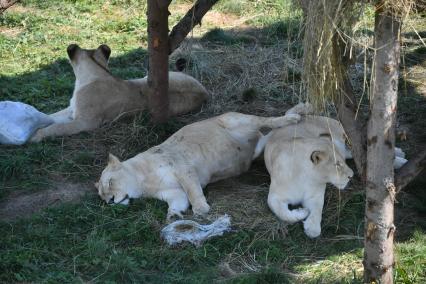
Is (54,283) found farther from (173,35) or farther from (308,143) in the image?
(173,35)

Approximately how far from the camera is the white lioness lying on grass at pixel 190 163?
6.58 meters

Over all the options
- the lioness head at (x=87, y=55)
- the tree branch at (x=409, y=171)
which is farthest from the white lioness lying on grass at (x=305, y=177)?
the lioness head at (x=87, y=55)

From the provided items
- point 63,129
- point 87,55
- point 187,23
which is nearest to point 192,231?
point 63,129

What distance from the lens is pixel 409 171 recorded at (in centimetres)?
518

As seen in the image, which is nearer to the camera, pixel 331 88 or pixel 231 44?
pixel 331 88

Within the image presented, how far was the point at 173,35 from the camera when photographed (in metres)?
7.76

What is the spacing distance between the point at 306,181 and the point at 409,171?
110cm

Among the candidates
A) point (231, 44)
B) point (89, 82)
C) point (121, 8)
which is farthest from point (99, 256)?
point (121, 8)

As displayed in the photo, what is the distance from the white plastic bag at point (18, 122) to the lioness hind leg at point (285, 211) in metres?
2.87

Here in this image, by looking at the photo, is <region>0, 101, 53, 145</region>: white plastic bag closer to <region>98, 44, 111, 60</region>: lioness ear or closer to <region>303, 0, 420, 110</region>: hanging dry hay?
<region>98, 44, 111, 60</region>: lioness ear

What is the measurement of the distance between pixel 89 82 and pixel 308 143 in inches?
121

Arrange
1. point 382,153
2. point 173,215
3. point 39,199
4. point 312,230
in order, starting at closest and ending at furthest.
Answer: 1. point 382,153
2. point 312,230
3. point 173,215
4. point 39,199

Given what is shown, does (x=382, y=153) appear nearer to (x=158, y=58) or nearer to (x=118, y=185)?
(x=118, y=185)

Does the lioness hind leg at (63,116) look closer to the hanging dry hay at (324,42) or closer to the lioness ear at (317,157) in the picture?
the lioness ear at (317,157)
